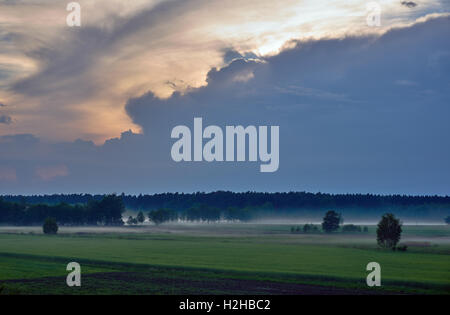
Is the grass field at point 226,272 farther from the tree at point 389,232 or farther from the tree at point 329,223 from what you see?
the tree at point 329,223

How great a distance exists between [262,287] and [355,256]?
33979 millimetres

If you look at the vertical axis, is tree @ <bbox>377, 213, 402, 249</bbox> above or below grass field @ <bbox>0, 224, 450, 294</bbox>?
above

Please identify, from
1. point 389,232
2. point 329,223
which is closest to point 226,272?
point 389,232

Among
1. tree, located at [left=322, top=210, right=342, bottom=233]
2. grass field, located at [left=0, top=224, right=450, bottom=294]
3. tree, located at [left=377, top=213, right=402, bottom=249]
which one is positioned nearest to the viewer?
grass field, located at [left=0, top=224, right=450, bottom=294]

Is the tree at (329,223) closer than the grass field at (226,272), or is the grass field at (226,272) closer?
the grass field at (226,272)

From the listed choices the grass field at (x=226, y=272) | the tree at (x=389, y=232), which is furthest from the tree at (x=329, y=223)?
the grass field at (x=226, y=272)

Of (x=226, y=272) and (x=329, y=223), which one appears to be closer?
(x=226, y=272)

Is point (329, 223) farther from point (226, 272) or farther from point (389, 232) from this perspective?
point (226, 272)

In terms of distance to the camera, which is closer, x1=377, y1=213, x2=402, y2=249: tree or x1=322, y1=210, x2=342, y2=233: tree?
x1=377, y1=213, x2=402, y2=249: tree

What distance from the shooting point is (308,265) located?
68.4 meters

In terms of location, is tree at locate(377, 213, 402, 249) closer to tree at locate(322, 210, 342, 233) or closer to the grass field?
the grass field

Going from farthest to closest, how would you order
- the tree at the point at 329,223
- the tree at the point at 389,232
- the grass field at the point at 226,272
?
the tree at the point at 329,223, the tree at the point at 389,232, the grass field at the point at 226,272

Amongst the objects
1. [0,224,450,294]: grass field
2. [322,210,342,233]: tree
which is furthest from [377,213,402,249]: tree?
[322,210,342,233]: tree
